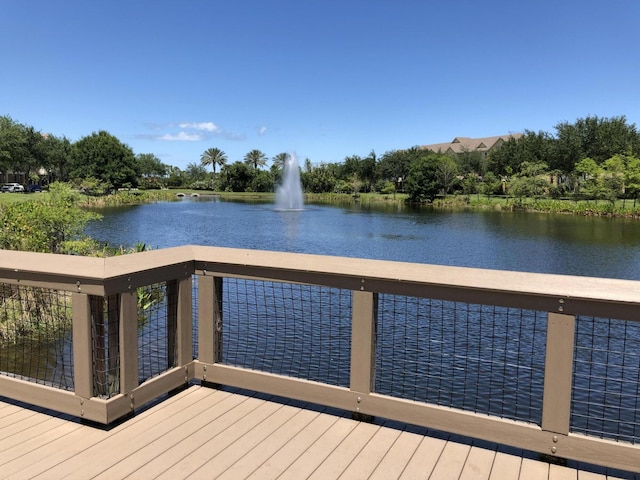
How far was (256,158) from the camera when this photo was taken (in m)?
92.9

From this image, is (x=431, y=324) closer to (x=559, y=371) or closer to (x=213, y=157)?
(x=559, y=371)

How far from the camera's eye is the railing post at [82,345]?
2758 mm

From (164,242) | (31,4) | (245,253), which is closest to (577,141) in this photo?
(164,242)

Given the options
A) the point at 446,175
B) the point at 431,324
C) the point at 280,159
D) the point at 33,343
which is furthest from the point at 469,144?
the point at 33,343

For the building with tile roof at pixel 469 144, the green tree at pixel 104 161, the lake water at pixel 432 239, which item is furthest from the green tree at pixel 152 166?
the lake water at pixel 432 239

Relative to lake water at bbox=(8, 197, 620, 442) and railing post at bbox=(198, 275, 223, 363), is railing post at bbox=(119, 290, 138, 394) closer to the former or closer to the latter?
railing post at bbox=(198, 275, 223, 363)

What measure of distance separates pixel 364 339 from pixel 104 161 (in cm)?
6725

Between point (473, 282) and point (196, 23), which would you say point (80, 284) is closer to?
point (473, 282)

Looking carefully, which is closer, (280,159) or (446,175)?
(446,175)

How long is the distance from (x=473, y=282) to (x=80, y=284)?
211 centimetres

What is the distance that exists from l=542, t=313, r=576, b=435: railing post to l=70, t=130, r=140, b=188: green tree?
65.0 metres

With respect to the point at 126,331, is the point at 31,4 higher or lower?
higher

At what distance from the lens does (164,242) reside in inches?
846

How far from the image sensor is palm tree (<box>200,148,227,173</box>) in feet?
313
